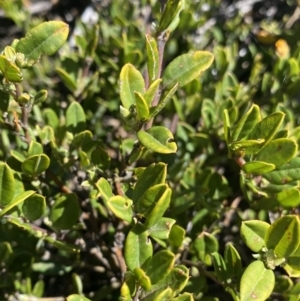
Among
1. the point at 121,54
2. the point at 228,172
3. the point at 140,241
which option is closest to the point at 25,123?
the point at 140,241

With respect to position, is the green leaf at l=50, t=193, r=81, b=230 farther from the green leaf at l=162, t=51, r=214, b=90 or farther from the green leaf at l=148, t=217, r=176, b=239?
the green leaf at l=162, t=51, r=214, b=90

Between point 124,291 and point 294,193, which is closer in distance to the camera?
point 124,291

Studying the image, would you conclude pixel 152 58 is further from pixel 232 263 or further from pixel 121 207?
pixel 232 263

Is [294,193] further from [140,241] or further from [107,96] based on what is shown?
[107,96]

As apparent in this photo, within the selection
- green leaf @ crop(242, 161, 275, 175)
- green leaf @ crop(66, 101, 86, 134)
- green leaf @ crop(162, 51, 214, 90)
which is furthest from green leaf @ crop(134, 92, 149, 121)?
green leaf @ crop(66, 101, 86, 134)

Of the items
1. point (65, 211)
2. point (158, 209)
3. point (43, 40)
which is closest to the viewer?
point (158, 209)

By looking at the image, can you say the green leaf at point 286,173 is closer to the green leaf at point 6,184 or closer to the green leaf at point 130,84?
the green leaf at point 130,84

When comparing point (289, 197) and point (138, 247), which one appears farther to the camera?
point (289, 197)

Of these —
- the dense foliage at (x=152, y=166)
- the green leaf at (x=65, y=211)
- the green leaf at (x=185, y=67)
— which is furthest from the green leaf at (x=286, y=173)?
the green leaf at (x=65, y=211)

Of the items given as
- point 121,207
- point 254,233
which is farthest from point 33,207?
point 254,233
